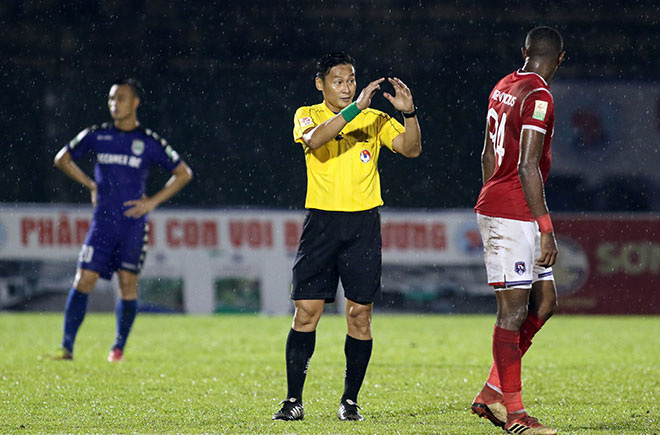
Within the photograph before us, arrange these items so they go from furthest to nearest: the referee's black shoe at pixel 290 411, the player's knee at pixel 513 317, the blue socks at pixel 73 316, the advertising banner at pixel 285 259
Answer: the advertising banner at pixel 285 259 < the blue socks at pixel 73 316 < the referee's black shoe at pixel 290 411 < the player's knee at pixel 513 317

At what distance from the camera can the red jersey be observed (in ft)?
14.7

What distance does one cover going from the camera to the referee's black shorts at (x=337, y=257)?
16.0ft

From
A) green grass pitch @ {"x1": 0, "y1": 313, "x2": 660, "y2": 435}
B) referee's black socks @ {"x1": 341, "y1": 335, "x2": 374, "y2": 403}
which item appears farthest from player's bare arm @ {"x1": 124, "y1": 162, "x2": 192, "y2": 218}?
referee's black socks @ {"x1": 341, "y1": 335, "x2": 374, "y2": 403}

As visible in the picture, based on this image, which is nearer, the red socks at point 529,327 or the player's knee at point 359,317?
the red socks at point 529,327

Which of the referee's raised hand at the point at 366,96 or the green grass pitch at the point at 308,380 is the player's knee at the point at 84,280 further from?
the referee's raised hand at the point at 366,96

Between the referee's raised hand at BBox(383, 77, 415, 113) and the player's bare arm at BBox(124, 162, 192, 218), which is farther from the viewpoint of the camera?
the player's bare arm at BBox(124, 162, 192, 218)

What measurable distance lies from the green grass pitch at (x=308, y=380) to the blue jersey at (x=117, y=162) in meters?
1.23

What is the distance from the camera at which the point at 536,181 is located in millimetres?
4391

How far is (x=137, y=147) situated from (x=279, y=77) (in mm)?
8635

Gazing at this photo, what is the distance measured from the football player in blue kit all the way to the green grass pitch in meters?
0.41

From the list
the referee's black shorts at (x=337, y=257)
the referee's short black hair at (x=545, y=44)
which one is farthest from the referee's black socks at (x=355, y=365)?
the referee's short black hair at (x=545, y=44)

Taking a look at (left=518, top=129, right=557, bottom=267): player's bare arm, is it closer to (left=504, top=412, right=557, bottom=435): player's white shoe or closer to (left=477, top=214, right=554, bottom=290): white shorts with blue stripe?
(left=477, top=214, right=554, bottom=290): white shorts with blue stripe

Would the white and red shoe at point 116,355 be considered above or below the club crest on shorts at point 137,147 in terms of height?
below

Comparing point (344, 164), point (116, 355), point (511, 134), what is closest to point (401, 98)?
point (344, 164)
